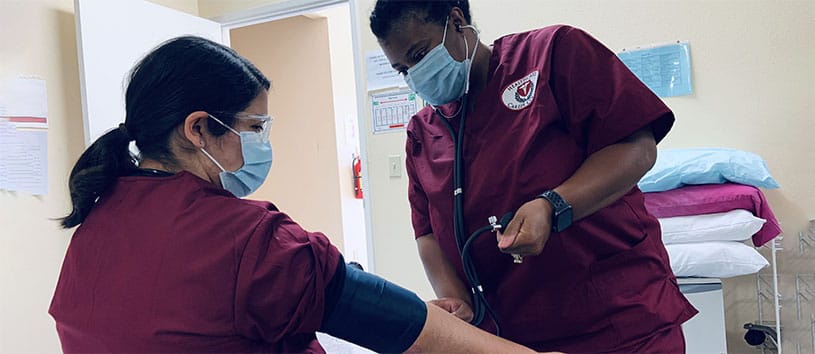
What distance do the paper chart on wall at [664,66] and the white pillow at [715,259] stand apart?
630 mm

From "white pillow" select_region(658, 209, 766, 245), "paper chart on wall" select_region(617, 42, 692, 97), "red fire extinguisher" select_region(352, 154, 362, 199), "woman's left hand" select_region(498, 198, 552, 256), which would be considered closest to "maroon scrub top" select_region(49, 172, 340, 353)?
"woman's left hand" select_region(498, 198, 552, 256)

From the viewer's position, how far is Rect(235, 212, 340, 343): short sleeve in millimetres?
733

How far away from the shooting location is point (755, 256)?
6.02ft

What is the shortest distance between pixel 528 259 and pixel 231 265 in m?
0.48

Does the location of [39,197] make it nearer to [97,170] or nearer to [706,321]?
[97,170]

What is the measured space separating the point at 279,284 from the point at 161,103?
0.30 m

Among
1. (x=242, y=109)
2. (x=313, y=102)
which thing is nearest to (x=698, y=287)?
(x=242, y=109)

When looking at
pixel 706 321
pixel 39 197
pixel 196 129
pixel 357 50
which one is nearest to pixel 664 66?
pixel 706 321

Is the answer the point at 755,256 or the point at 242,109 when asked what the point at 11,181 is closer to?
the point at 242,109

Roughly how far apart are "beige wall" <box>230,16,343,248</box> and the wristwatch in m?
2.99

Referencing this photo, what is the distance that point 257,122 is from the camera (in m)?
0.95

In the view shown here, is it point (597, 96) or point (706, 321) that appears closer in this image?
point (597, 96)

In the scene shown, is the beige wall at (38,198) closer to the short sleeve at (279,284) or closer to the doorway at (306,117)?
the doorway at (306,117)

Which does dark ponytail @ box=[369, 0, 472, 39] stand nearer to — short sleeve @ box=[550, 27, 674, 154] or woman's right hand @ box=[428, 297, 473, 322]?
short sleeve @ box=[550, 27, 674, 154]
